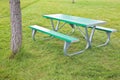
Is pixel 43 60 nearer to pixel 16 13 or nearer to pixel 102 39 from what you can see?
pixel 16 13

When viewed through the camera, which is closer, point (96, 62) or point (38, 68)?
point (38, 68)

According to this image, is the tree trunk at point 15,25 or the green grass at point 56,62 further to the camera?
the tree trunk at point 15,25

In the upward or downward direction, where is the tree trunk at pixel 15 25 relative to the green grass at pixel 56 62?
upward

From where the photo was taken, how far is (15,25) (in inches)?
164

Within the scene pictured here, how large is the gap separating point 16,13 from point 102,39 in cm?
276

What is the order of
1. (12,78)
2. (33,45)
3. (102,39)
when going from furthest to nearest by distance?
(102,39), (33,45), (12,78)

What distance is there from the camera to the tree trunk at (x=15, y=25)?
13.2 feet

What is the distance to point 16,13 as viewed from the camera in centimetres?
409

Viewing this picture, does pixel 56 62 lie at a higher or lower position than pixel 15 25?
lower

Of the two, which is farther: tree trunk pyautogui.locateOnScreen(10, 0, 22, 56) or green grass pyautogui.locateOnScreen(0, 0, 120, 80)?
tree trunk pyautogui.locateOnScreen(10, 0, 22, 56)

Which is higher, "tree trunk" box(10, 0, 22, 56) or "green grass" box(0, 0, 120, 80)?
"tree trunk" box(10, 0, 22, 56)

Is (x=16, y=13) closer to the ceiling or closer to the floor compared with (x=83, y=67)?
closer to the ceiling

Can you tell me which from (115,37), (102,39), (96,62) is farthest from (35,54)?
(115,37)

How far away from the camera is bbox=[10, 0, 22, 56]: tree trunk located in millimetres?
4032
